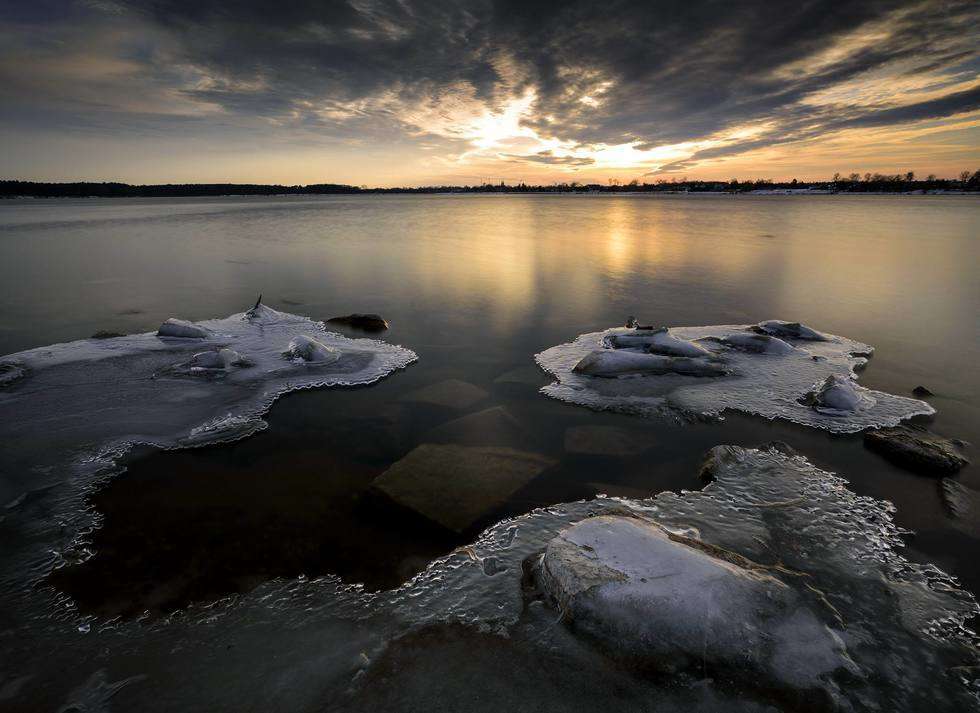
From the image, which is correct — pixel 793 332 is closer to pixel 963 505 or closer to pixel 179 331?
pixel 963 505

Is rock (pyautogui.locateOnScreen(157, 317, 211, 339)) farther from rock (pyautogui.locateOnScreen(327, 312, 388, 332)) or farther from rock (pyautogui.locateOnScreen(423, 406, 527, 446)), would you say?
rock (pyautogui.locateOnScreen(423, 406, 527, 446))

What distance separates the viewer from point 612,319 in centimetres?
1173

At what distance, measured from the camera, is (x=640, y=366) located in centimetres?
777

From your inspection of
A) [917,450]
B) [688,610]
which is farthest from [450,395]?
[917,450]

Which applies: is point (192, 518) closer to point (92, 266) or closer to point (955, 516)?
point (955, 516)

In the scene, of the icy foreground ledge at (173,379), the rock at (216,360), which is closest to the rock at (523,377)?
the icy foreground ledge at (173,379)

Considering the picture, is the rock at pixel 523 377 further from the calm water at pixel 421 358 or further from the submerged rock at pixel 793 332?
the submerged rock at pixel 793 332

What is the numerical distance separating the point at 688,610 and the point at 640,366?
17.2 feet

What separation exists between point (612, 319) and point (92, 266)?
20.6 metres

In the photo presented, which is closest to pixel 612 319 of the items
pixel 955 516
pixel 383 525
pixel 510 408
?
pixel 510 408

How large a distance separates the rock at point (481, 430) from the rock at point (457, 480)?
24 cm

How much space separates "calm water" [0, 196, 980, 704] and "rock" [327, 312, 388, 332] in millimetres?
426

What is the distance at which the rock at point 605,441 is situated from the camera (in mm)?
5449

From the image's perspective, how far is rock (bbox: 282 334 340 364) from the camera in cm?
817
